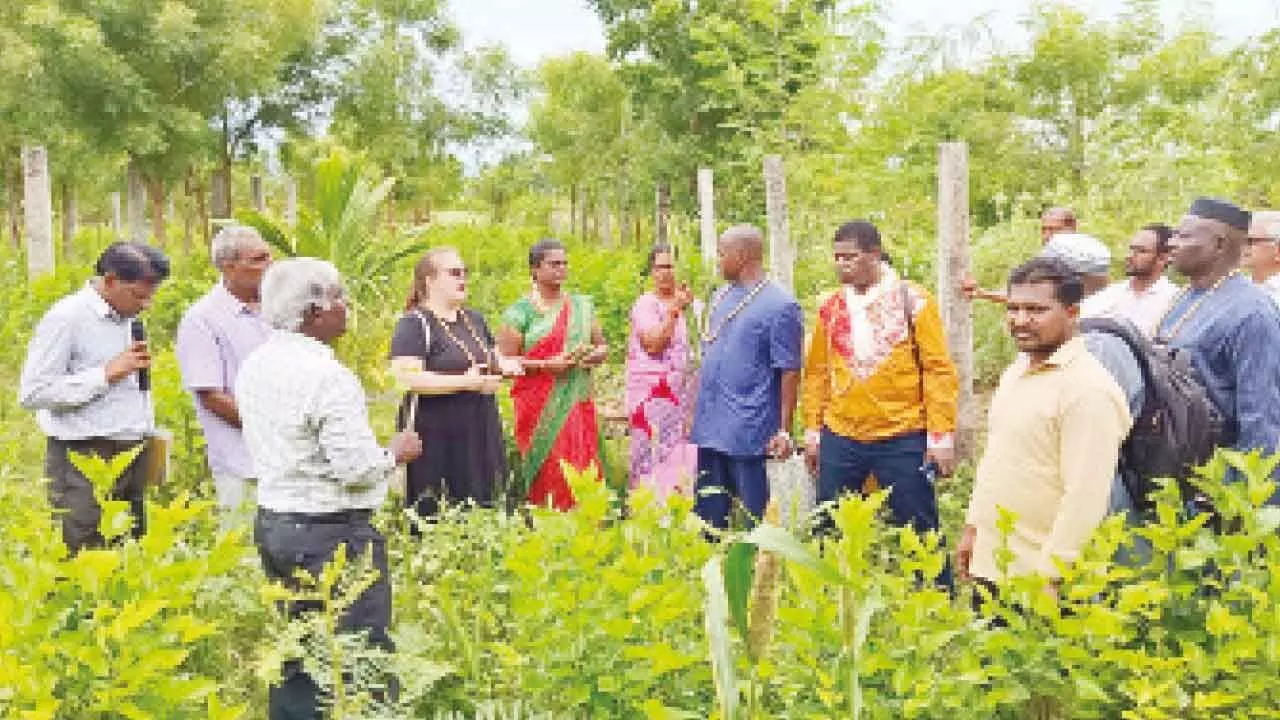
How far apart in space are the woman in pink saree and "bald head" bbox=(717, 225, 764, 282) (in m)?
0.66

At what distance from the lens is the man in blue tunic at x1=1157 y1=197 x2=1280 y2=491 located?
3.20 meters

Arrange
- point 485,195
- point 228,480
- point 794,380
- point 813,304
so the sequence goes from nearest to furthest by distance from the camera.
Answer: point 228,480 → point 794,380 → point 813,304 → point 485,195

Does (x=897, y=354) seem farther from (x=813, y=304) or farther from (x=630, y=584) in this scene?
(x=813, y=304)

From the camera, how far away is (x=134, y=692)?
1.97 m

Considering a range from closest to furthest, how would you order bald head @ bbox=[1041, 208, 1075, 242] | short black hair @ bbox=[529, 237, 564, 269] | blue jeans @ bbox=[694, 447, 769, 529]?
blue jeans @ bbox=[694, 447, 769, 529] < short black hair @ bbox=[529, 237, 564, 269] < bald head @ bbox=[1041, 208, 1075, 242]

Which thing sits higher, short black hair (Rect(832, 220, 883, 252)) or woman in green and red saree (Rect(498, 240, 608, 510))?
short black hair (Rect(832, 220, 883, 252))

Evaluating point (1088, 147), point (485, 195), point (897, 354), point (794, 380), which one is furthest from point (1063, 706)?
point (485, 195)

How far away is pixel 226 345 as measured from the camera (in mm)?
3955

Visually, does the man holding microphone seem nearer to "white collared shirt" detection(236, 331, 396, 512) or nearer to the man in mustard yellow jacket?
"white collared shirt" detection(236, 331, 396, 512)

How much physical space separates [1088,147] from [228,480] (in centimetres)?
892

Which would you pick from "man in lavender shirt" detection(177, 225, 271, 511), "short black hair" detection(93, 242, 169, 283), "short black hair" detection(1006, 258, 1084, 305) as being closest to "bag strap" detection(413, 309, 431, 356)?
"man in lavender shirt" detection(177, 225, 271, 511)

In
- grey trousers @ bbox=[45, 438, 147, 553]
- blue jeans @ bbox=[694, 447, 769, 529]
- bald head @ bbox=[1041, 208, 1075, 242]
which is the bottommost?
blue jeans @ bbox=[694, 447, 769, 529]

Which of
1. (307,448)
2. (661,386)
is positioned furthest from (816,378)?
(307,448)

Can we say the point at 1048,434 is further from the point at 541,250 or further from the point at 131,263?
the point at 131,263
